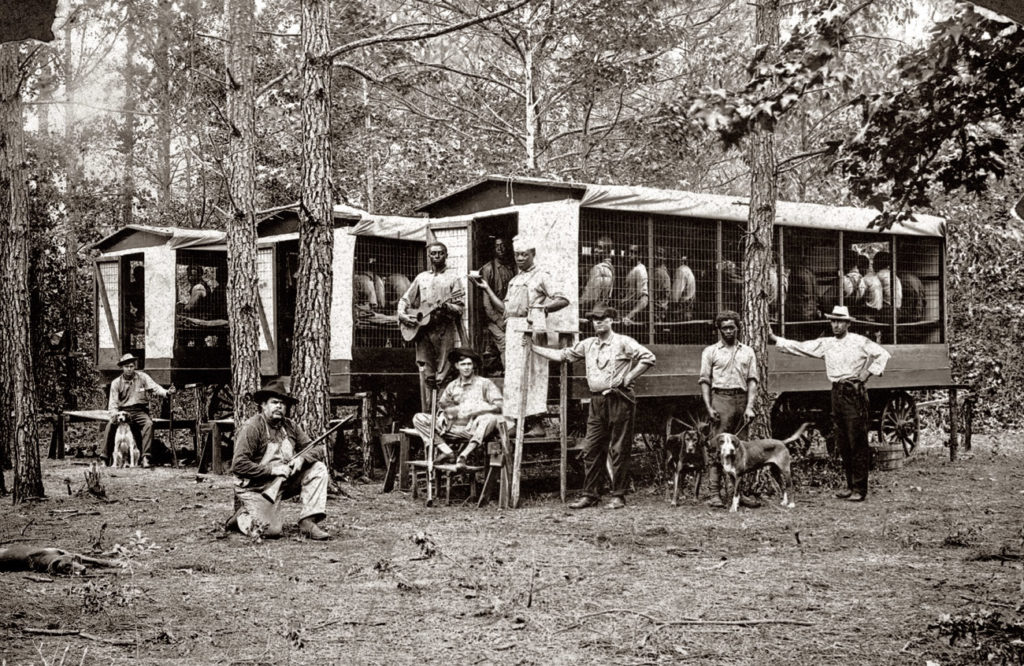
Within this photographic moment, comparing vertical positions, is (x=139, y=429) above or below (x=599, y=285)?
below

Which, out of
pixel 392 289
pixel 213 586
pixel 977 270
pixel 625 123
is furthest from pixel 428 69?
pixel 213 586

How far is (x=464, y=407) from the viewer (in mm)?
11945

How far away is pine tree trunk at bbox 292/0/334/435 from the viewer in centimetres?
1189

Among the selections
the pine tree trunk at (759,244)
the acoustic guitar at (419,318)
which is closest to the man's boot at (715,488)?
the pine tree trunk at (759,244)

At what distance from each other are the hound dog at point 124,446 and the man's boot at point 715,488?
8585mm

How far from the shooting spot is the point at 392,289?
15.7m

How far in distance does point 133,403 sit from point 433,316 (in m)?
5.54

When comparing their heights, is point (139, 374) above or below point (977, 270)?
below

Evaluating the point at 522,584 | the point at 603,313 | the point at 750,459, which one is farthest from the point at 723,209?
the point at 522,584

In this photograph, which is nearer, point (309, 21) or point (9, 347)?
point (9, 347)

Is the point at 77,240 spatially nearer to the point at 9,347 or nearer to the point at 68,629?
the point at 9,347

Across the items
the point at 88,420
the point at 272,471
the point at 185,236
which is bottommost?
the point at 88,420

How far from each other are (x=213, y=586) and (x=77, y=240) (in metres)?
17.1

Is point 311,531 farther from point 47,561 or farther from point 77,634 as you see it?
point 77,634
